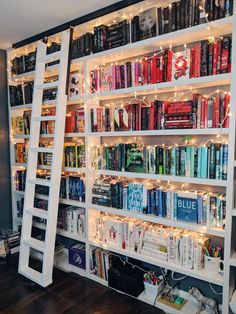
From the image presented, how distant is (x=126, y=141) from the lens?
2.41 m

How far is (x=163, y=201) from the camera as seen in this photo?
2.02m

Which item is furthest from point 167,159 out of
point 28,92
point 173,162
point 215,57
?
point 28,92

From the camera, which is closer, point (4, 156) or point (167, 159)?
point (167, 159)

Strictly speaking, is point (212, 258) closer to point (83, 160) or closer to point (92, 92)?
point (83, 160)

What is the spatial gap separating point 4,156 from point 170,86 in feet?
7.31

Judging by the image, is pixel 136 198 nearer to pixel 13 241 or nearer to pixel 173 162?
pixel 173 162

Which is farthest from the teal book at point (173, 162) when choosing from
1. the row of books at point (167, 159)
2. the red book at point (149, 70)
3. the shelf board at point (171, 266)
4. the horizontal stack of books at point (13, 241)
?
the horizontal stack of books at point (13, 241)

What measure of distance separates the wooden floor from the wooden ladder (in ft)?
0.34

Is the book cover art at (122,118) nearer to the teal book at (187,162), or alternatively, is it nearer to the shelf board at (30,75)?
the teal book at (187,162)

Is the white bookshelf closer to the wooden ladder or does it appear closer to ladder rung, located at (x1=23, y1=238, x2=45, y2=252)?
the wooden ladder

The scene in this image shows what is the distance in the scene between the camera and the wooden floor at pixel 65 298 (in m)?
2.02

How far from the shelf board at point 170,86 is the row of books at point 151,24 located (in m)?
0.37

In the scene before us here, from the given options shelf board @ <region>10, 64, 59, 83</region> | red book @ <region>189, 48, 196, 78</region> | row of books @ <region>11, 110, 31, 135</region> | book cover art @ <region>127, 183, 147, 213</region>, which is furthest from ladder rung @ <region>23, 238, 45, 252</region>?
red book @ <region>189, 48, 196, 78</region>

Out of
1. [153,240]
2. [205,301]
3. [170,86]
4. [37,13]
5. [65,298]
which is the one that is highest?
[37,13]
